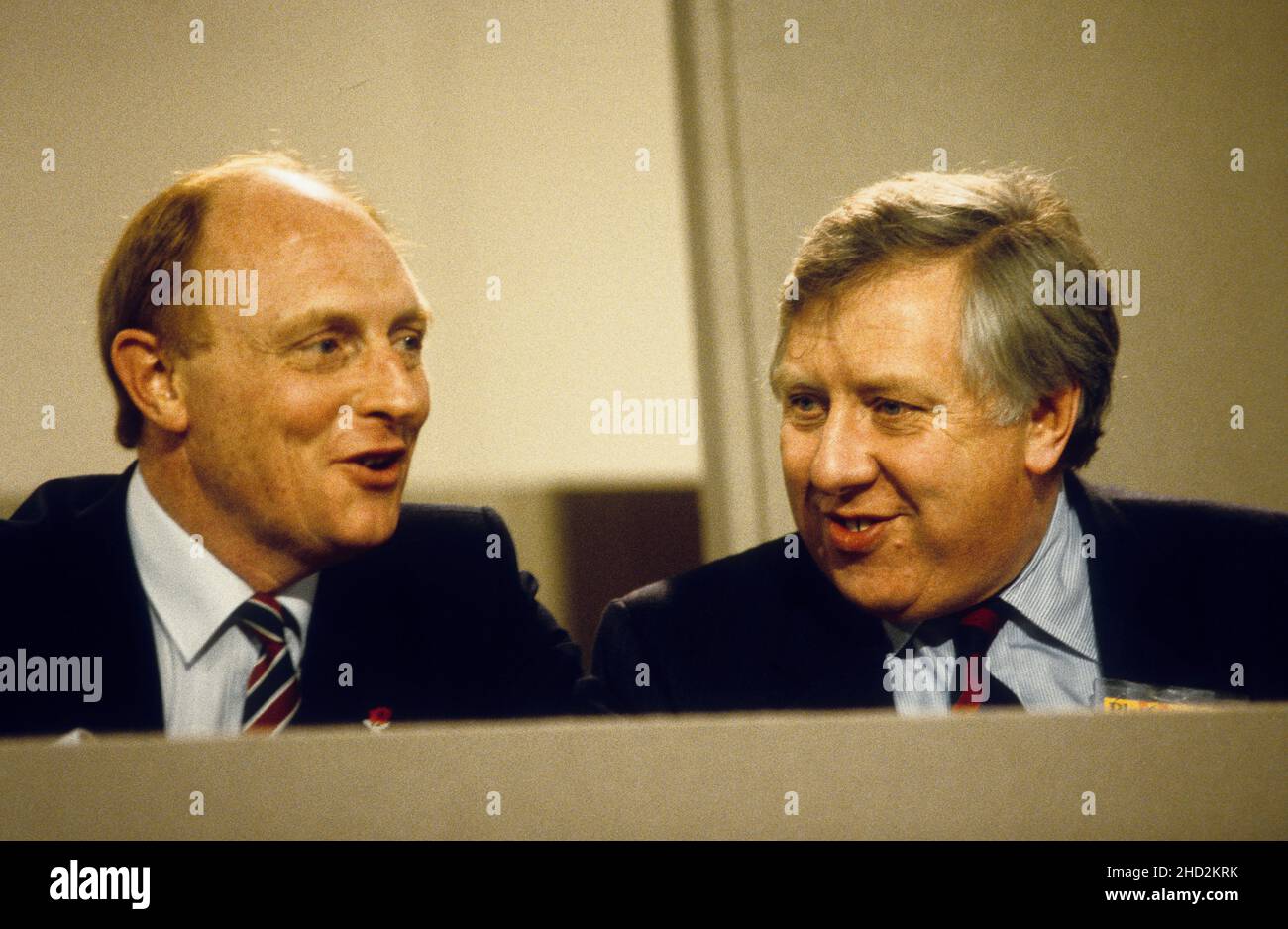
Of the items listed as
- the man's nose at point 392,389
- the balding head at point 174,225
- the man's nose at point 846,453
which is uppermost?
the balding head at point 174,225

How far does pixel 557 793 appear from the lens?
300 cm

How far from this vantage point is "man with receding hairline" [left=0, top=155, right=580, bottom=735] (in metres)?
2.87

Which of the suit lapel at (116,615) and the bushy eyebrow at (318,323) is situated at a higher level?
the bushy eyebrow at (318,323)

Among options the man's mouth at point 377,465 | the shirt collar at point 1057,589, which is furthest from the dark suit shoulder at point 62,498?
the shirt collar at point 1057,589

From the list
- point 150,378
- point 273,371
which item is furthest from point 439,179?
point 150,378

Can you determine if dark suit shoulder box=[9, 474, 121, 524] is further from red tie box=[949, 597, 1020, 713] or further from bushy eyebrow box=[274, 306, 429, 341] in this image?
red tie box=[949, 597, 1020, 713]

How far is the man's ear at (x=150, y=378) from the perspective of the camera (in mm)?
2891

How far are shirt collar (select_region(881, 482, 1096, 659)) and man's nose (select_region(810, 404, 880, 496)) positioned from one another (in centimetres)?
34

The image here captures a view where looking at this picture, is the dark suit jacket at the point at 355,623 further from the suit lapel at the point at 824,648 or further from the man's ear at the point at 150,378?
the suit lapel at the point at 824,648

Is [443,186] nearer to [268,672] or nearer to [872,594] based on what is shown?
[268,672]

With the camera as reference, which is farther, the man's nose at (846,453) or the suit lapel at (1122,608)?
the suit lapel at (1122,608)

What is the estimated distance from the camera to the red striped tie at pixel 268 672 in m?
2.93

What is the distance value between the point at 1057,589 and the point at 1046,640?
0.12m

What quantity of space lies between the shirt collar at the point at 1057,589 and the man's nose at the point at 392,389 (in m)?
1.16
